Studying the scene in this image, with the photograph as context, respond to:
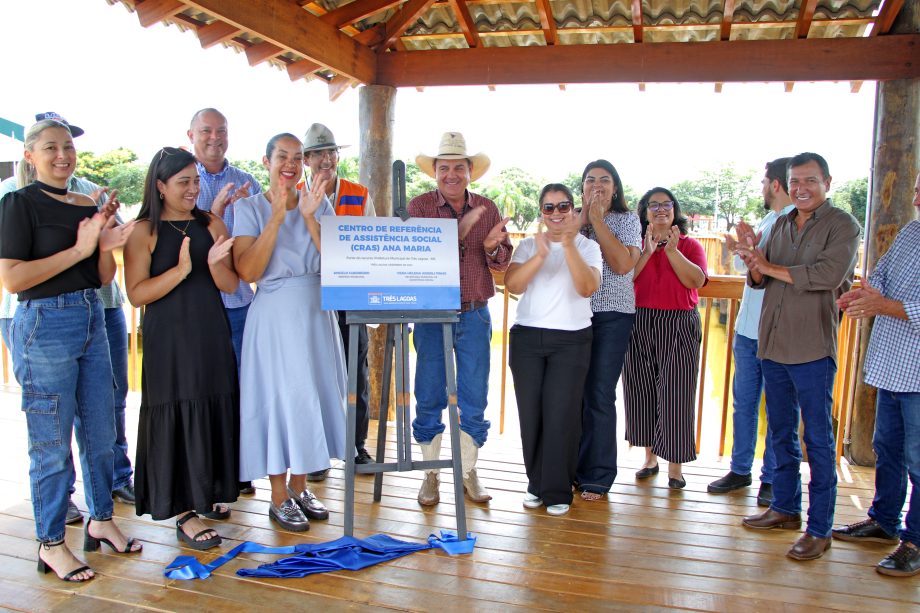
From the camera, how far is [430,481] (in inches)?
133

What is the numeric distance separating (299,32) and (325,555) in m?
3.18

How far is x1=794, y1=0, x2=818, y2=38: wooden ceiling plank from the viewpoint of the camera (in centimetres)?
426

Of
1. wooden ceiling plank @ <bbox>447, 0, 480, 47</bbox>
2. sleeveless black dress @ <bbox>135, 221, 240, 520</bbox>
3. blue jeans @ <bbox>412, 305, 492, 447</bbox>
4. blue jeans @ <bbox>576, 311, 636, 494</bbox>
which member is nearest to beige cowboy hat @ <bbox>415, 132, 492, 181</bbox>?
blue jeans @ <bbox>412, 305, 492, 447</bbox>

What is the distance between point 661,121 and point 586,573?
3528 centimetres

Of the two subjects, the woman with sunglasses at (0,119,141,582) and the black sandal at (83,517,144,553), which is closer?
the woman with sunglasses at (0,119,141,582)

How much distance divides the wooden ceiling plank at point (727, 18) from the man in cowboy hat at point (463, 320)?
2251 millimetres

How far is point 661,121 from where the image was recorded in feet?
114

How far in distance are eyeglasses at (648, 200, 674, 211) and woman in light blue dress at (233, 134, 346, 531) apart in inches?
67.3

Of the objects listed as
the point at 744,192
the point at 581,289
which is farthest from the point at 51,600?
the point at 744,192

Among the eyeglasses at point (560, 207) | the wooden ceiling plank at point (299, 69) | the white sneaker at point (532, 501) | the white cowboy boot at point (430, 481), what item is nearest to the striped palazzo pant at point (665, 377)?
the white sneaker at point (532, 501)

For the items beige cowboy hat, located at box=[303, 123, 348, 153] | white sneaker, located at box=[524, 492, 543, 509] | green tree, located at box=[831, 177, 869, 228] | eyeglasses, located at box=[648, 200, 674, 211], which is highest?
green tree, located at box=[831, 177, 869, 228]

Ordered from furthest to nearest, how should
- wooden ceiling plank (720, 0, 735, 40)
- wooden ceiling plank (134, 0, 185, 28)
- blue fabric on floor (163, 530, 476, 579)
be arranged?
wooden ceiling plank (720, 0, 735, 40)
wooden ceiling plank (134, 0, 185, 28)
blue fabric on floor (163, 530, 476, 579)

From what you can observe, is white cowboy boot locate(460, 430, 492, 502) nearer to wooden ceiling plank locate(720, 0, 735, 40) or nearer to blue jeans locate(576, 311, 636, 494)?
blue jeans locate(576, 311, 636, 494)

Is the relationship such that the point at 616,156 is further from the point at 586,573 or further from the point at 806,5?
the point at 586,573
